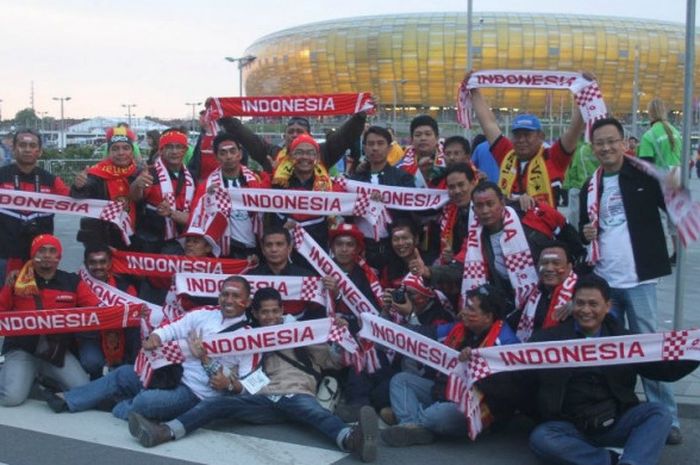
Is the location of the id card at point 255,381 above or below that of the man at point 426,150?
below

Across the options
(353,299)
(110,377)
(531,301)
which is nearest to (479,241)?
(531,301)

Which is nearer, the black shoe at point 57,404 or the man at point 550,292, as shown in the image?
the man at point 550,292

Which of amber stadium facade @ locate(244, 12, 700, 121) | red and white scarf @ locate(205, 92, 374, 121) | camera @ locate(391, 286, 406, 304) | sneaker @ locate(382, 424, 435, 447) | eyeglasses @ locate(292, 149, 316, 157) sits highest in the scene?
amber stadium facade @ locate(244, 12, 700, 121)

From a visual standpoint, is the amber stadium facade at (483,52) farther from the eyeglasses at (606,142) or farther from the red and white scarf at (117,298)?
the eyeglasses at (606,142)

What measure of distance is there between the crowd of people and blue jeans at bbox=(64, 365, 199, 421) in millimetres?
16

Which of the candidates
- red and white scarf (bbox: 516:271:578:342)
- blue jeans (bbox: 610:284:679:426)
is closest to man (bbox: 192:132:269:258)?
red and white scarf (bbox: 516:271:578:342)

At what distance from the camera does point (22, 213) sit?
7762 millimetres

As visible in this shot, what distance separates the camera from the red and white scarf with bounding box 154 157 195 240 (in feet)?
25.1

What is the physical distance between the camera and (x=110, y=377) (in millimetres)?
6664

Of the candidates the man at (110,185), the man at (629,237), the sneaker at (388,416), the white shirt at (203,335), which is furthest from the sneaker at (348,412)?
the man at (110,185)

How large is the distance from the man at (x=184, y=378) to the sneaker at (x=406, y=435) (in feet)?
3.90

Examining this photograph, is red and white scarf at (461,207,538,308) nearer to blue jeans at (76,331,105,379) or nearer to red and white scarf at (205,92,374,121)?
red and white scarf at (205,92,374,121)

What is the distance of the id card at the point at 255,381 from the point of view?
20.2 ft

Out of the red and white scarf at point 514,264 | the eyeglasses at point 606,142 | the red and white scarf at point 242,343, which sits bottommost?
the red and white scarf at point 242,343
